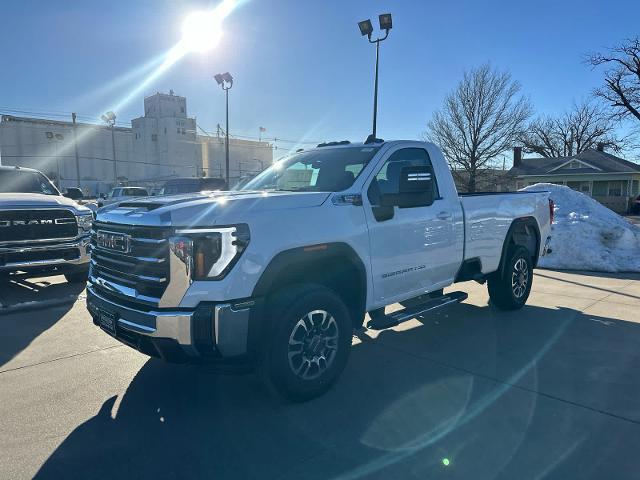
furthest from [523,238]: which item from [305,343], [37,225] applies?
[37,225]

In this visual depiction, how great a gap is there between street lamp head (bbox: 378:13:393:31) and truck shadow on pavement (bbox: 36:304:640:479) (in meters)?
13.9

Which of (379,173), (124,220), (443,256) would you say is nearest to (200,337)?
(124,220)

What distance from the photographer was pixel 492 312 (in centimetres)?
654

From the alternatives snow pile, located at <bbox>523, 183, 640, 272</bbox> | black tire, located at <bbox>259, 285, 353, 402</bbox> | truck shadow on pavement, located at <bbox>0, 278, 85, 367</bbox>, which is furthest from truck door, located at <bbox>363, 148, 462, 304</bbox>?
snow pile, located at <bbox>523, 183, 640, 272</bbox>

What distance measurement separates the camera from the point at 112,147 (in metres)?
84.1

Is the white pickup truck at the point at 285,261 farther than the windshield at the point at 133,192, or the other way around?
the windshield at the point at 133,192

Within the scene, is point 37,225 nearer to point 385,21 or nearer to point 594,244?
point 594,244

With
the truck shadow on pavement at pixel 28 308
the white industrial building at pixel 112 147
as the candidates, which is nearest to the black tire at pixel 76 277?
the truck shadow on pavement at pixel 28 308

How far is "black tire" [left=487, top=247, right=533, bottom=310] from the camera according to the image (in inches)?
245

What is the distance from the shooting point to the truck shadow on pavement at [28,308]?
5285mm

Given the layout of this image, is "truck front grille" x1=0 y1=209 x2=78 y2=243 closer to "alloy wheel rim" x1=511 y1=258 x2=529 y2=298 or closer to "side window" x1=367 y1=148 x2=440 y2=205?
"side window" x1=367 y1=148 x2=440 y2=205

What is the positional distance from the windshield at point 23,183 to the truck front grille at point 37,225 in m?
1.40

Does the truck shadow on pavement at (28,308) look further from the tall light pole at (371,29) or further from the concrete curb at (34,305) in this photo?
the tall light pole at (371,29)

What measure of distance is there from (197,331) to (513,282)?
4.70 meters
